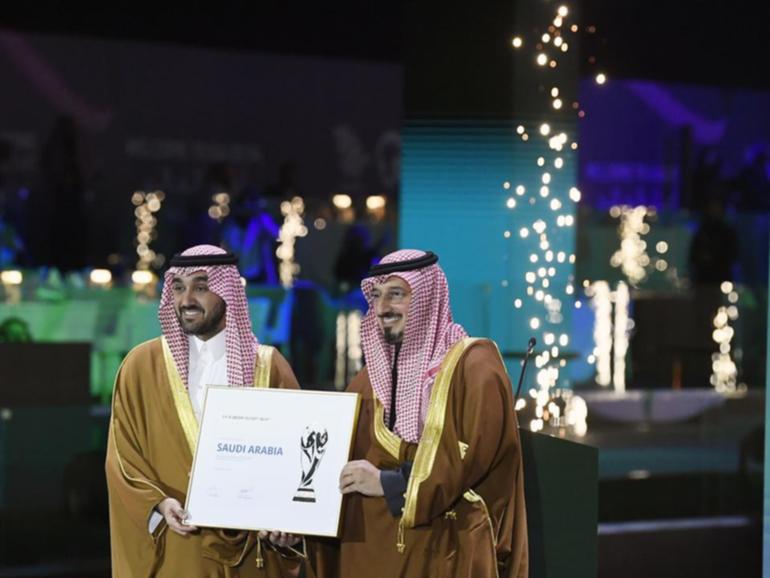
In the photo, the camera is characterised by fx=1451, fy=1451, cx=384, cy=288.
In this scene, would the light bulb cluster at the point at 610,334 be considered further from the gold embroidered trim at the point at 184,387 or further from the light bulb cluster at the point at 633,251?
the gold embroidered trim at the point at 184,387

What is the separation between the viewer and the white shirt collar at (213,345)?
3650 mm

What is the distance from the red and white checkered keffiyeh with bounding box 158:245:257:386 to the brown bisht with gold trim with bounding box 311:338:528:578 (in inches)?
12.9

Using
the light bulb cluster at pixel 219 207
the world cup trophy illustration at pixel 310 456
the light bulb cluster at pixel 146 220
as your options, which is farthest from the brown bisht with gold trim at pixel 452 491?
the light bulb cluster at pixel 146 220

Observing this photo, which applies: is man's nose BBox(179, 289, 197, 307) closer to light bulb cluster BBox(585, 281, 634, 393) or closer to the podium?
the podium

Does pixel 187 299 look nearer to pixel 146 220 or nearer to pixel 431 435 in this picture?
pixel 431 435

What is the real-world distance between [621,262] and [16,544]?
680 cm

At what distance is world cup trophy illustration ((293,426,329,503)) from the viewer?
3.34 m

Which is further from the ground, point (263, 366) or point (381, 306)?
point (381, 306)

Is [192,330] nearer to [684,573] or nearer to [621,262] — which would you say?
[684,573]

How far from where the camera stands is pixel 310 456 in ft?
11.0

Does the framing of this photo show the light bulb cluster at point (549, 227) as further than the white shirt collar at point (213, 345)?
Yes

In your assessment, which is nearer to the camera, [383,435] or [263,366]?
[383,435]

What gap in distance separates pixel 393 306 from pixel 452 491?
17.6 inches

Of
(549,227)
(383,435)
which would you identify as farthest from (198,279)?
(549,227)
